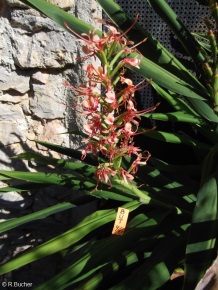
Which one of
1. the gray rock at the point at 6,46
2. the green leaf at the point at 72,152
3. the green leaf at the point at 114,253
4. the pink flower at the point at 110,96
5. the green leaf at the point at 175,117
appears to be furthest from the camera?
the gray rock at the point at 6,46

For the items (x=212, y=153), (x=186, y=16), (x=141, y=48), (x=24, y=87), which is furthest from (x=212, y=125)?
(x=24, y=87)

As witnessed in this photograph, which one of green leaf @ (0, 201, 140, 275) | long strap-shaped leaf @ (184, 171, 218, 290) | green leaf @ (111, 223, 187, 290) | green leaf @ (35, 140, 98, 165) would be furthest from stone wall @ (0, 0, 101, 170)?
long strap-shaped leaf @ (184, 171, 218, 290)

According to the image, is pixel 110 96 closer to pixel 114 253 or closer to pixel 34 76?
pixel 114 253

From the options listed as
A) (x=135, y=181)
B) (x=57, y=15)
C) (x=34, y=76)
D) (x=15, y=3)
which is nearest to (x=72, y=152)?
(x=135, y=181)

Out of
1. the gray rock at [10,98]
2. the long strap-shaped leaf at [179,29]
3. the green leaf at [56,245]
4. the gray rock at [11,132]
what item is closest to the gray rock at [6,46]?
the gray rock at [10,98]

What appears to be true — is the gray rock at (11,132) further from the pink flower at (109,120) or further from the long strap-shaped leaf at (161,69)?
the pink flower at (109,120)

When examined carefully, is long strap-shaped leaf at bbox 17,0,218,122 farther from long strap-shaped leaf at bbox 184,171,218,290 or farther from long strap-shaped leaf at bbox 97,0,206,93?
long strap-shaped leaf at bbox 184,171,218,290

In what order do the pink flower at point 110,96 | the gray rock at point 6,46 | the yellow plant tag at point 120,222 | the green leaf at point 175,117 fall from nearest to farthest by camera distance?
the pink flower at point 110,96
the yellow plant tag at point 120,222
the green leaf at point 175,117
the gray rock at point 6,46
